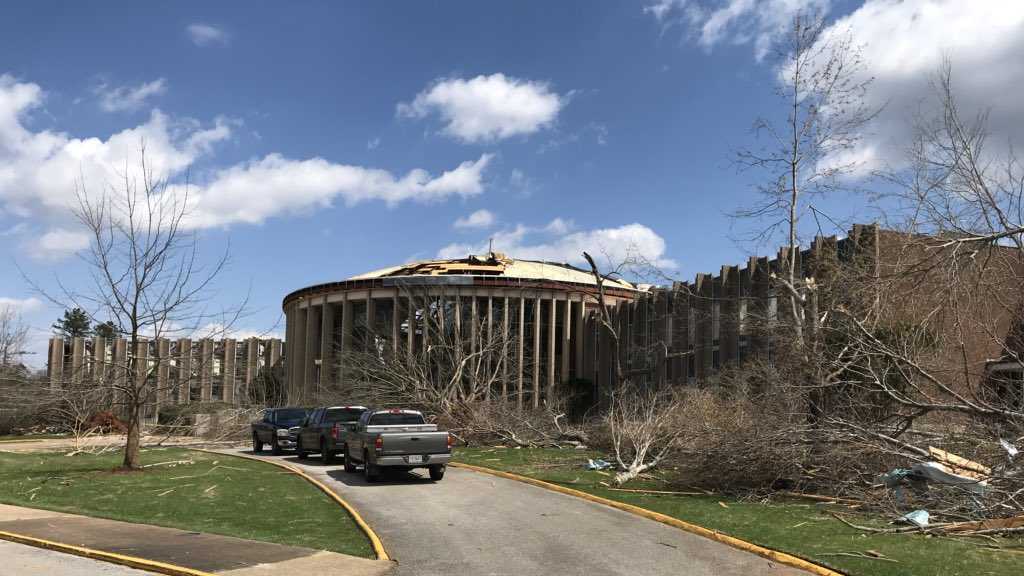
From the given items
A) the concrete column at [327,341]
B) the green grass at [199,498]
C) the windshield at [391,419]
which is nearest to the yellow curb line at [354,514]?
the green grass at [199,498]

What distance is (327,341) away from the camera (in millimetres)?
58031

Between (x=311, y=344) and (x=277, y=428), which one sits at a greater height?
(x=311, y=344)

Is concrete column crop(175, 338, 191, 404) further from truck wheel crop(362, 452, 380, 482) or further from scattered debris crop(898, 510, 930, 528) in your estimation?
scattered debris crop(898, 510, 930, 528)

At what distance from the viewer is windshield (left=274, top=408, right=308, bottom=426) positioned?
29.0m

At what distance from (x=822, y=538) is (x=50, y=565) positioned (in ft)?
31.6

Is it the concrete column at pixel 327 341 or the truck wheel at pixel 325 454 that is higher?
the concrete column at pixel 327 341

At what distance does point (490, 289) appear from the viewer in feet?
171

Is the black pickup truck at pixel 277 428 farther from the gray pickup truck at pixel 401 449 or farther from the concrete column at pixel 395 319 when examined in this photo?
the concrete column at pixel 395 319

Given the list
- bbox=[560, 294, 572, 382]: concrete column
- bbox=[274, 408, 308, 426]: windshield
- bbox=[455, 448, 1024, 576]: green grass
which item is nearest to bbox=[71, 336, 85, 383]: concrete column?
bbox=[274, 408, 308, 426]: windshield

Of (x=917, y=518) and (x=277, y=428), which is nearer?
(x=917, y=518)

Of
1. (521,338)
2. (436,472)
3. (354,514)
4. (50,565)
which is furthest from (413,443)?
(521,338)

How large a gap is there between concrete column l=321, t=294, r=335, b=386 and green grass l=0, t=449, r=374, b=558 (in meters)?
33.4

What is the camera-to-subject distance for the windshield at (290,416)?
2905 centimetres

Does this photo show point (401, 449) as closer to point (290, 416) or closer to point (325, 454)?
point (325, 454)
